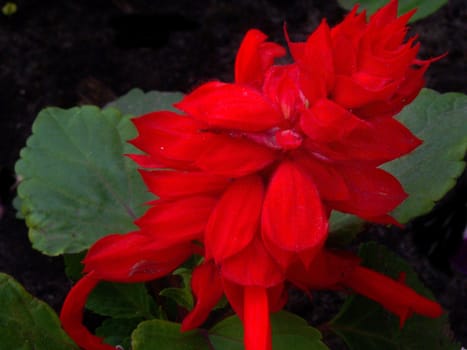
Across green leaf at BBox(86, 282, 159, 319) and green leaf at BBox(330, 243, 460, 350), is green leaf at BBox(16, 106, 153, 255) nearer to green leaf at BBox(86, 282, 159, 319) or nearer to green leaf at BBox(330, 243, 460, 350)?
green leaf at BBox(86, 282, 159, 319)

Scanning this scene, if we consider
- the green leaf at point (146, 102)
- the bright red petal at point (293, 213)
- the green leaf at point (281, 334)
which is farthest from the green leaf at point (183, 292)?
the green leaf at point (146, 102)

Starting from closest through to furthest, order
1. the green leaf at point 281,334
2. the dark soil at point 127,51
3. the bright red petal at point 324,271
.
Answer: the bright red petal at point 324,271
the green leaf at point 281,334
the dark soil at point 127,51

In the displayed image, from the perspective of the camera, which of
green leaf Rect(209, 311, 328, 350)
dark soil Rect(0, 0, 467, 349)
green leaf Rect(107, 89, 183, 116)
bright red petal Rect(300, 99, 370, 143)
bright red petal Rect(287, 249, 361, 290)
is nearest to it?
bright red petal Rect(300, 99, 370, 143)

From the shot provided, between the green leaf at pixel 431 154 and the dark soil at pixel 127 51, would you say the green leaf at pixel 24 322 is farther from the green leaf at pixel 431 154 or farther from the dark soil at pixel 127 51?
the dark soil at pixel 127 51

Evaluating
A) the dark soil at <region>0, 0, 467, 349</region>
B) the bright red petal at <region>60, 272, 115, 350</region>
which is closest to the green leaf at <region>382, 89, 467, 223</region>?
the bright red petal at <region>60, 272, 115, 350</region>

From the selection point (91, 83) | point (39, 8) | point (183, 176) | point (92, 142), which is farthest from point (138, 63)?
point (183, 176)

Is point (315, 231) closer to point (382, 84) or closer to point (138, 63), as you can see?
point (382, 84)
